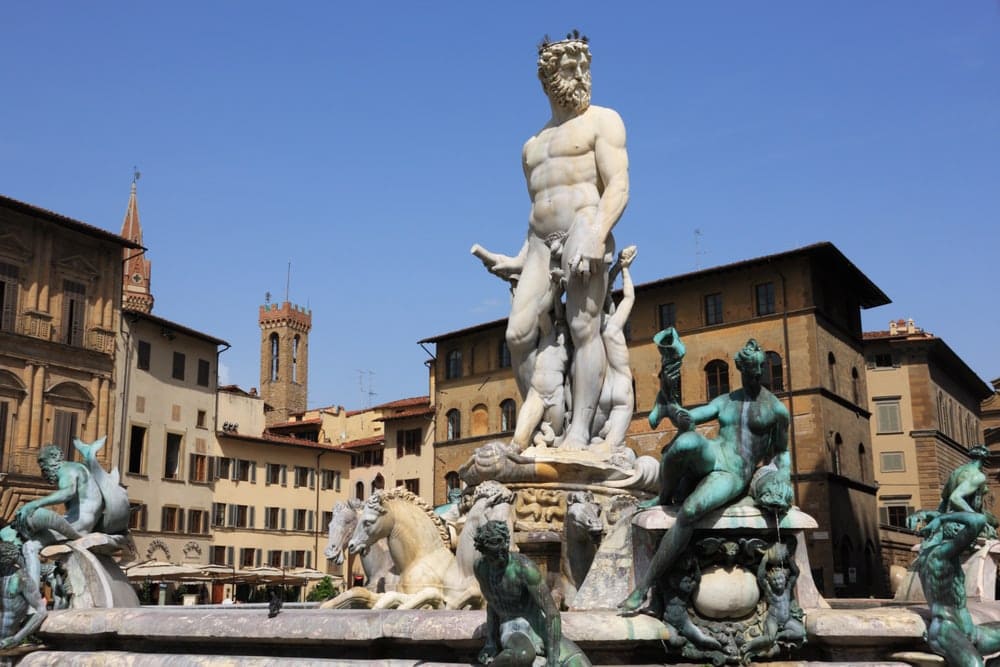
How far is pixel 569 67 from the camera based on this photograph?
9.73m

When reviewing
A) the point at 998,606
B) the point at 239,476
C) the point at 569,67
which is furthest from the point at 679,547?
the point at 239,476

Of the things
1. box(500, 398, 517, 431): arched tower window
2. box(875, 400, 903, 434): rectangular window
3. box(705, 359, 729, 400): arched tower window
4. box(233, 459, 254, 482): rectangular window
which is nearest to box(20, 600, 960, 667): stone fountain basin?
box(705, 359, 729, 400): arched tower window

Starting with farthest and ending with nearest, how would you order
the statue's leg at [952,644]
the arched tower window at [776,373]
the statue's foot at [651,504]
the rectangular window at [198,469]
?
the rectangular window at [198,469] → the arched tower window at [776,373] → the statue's foot at [651,504] → the statue's leg at [952,644]

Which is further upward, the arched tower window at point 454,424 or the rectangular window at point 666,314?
the rectangular window at point 666,314

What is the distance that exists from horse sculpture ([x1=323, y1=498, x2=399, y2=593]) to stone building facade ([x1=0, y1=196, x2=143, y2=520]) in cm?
3634

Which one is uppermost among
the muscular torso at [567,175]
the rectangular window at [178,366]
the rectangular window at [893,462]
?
the rectangular window at [178,366]

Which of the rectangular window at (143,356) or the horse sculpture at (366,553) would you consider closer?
the horse sculpture at (366,553)

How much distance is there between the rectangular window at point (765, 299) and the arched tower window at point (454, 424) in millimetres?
18560

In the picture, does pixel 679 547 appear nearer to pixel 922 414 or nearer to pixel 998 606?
pixel 998 606

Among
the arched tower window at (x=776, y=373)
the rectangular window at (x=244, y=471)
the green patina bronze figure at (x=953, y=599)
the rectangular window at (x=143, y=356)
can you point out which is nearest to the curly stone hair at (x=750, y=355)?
the green patina bronze figure at (x=953, y=599)

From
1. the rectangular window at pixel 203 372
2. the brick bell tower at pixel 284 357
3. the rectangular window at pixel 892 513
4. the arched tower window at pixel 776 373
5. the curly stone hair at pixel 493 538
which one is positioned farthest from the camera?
the brick bell tower at pixel 284 357

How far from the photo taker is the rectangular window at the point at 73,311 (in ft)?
151

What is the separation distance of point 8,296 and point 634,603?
144ft

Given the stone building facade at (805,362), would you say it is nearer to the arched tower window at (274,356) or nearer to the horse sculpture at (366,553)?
the horse sculpture at (366,553)
